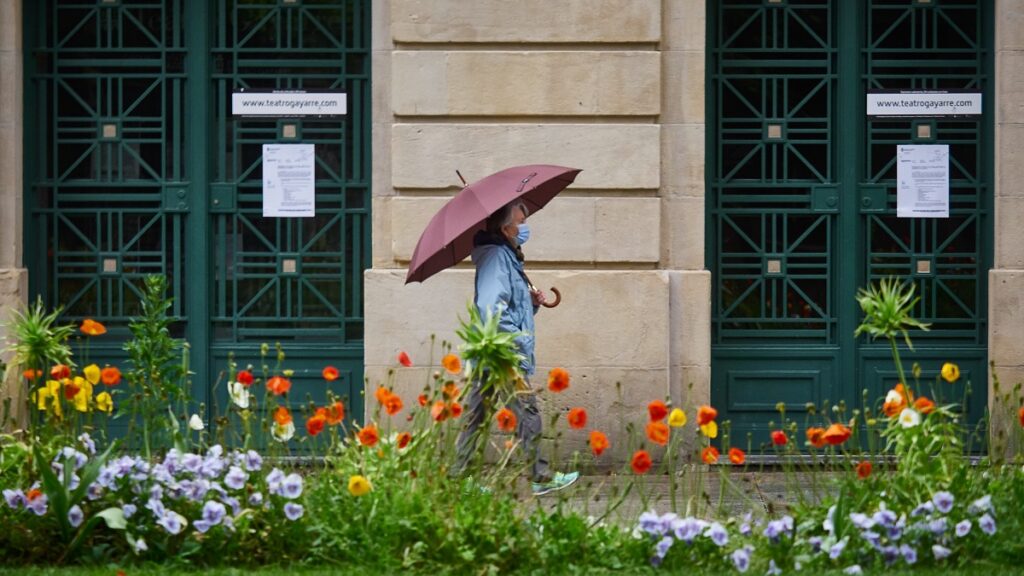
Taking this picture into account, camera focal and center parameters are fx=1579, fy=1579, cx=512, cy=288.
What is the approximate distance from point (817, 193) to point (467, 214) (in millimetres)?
3909

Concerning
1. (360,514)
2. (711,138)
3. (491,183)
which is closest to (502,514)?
(360,514)

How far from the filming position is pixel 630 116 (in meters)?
11.6

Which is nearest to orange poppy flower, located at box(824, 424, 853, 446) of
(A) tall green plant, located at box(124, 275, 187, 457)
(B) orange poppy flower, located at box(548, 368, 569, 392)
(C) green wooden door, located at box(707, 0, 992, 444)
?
(B) orange poppy flower, located at box(548, 368, 569, 392)

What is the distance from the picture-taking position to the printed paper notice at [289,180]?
478 inches

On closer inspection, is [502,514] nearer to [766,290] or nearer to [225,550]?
[225,550]

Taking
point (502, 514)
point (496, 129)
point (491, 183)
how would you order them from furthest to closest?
point (496, 129)
point (491, 183)
point (502, 514)

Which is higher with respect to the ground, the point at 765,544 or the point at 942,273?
the point at 942,273

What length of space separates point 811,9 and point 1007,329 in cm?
284

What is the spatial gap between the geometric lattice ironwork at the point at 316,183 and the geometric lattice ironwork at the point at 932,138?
3913 mm

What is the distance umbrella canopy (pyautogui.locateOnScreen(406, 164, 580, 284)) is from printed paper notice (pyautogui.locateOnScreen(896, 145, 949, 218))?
366 cm

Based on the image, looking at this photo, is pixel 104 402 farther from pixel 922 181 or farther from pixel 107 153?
pixel 922 181

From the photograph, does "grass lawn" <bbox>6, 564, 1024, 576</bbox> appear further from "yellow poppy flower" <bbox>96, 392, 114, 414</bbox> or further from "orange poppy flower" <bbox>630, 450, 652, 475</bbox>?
"yellow poppy flower" <bbox>96, 392, 114, 414</bbox>

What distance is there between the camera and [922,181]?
1209 cm

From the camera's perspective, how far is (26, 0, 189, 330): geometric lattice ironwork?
12156 mm
